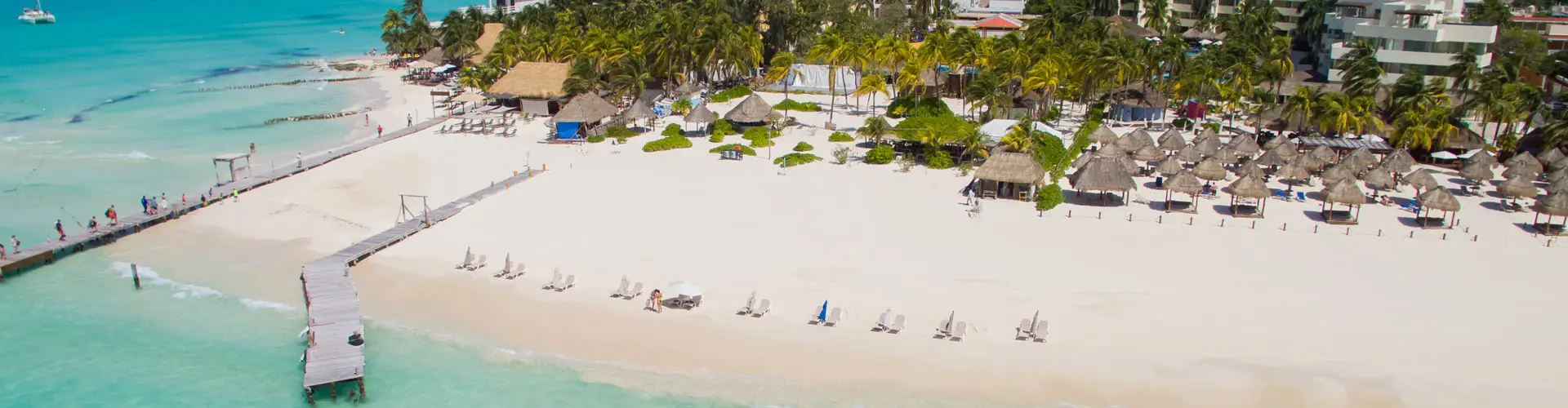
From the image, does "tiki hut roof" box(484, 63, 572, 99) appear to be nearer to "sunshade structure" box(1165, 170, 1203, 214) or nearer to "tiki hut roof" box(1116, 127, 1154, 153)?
"tiki hut roof" box(1116, 127, 1154, 153)

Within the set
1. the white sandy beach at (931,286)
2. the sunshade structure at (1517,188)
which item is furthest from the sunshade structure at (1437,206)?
the sunshade structure at (1517,188)

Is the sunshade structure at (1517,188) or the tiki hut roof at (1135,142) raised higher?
the tiki hut roof at (1135,142)

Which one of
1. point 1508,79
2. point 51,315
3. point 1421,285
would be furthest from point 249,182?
point 1508,79

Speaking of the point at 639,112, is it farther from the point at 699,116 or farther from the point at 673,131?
the point at 699,116

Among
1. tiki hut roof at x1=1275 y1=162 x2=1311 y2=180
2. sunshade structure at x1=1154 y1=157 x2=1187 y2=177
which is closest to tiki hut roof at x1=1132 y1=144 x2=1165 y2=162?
sunshade structure at x1=1154 y1=157 x2=1187 y2=177

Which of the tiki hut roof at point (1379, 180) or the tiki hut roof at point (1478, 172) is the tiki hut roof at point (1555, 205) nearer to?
the tiki hut roof at point (1379, 180)

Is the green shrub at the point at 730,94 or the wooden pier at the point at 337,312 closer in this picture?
the wooden pier at the point at 337,312

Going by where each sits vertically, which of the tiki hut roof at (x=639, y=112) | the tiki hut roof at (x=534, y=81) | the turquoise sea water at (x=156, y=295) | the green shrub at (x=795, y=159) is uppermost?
the tiki hut roof at (x=534, y=81)

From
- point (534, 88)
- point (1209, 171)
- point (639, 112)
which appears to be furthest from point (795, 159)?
point (534, 88)

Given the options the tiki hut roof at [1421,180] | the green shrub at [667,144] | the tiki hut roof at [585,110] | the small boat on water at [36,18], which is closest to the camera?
the tiki hut roof at [1421,180]
